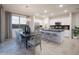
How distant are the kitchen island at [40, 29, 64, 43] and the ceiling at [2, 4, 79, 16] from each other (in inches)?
23.7

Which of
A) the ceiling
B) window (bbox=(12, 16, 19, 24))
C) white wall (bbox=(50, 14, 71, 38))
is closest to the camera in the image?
the ceiling

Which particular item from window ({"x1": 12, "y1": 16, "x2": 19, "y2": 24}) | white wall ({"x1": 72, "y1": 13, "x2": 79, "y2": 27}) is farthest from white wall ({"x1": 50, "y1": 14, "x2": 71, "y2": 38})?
window ({"x1": 12, "y1": 16, "x2": 19, "y2": 24})

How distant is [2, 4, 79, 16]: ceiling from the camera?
8.20 ft

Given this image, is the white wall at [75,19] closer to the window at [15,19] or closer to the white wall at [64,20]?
the white wall at [64,20]

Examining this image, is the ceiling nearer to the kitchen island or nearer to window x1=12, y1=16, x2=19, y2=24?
window x1=12, y1=16, x2=19, y2=24

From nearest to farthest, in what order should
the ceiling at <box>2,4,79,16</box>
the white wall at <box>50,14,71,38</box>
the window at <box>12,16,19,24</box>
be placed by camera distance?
the ceiling at <box>2,4,79,16</box>, the window at <box>12,16,19,24</box>, the white wall at <box>50,14,71,38</box>

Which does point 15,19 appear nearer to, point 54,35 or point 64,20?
point 54,35

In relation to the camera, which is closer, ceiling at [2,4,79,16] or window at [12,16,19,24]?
ceiling at [2,4,79,16]

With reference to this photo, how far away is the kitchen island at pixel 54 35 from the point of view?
278cm

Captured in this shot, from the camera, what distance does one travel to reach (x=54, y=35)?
2820 mm

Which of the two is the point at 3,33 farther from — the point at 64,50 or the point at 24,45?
the point at 64,50

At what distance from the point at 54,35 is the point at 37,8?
3.38ft

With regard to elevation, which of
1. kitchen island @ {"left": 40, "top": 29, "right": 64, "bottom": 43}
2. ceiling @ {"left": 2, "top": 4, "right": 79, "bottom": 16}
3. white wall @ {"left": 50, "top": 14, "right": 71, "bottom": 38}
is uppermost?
ceiling @ {"left": 2, "top": 4, "right": 79, "bottom": 16}
